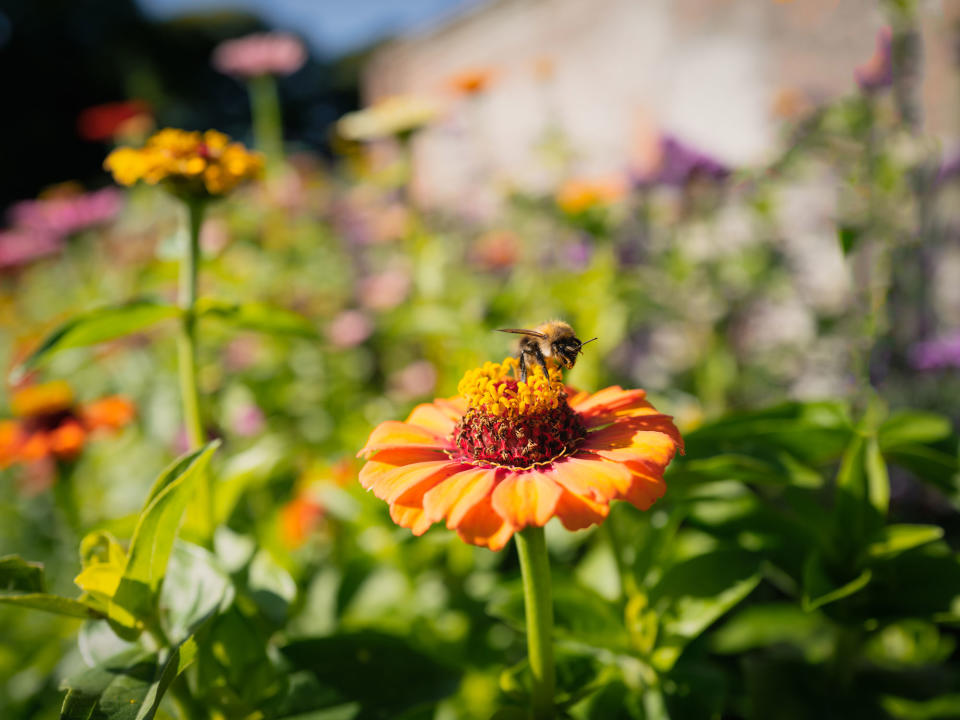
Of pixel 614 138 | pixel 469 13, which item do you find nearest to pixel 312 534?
pixel 614 138

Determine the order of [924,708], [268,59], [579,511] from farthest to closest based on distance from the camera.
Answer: [268,59], [924,708], [579,511]

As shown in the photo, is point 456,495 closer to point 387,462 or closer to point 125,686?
point 387,462

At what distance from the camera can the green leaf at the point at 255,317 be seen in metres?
0.94

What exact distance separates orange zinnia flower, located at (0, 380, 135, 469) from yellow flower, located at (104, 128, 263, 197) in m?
0.67

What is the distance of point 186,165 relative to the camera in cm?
91

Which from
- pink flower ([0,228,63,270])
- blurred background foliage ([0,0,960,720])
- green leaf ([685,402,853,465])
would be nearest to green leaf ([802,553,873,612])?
blurred background foliage ([0,0,960,720])

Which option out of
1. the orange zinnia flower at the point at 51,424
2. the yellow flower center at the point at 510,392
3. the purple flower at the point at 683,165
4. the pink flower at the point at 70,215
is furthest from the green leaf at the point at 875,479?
the pink flower at the point at 70,215

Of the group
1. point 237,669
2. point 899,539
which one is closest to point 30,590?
point 237,669

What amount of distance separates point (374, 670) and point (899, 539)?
0.61 meters

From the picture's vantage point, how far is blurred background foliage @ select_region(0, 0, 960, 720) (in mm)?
766

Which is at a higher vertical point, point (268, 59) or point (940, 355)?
point (268, 59)

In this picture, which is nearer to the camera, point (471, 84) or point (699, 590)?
point (699, 590)

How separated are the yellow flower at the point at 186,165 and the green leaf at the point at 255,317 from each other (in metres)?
0.15

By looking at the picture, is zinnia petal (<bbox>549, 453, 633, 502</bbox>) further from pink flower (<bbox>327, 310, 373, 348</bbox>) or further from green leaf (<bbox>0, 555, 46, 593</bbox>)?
pink flower (<bbox>327, 310, 373, 348</bbox>)
